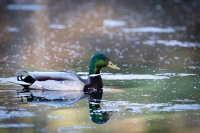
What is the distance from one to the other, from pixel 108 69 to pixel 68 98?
11.4ft

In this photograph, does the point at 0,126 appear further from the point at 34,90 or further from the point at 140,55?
the point at 140,55

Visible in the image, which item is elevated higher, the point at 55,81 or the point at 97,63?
the point at 97,63

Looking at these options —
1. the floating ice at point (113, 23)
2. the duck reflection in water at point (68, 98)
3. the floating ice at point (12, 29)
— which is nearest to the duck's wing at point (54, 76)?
the duck reflection in water at point (68, 98)

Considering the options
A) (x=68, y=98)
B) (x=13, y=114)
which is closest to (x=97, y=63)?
(x=68, y=98)

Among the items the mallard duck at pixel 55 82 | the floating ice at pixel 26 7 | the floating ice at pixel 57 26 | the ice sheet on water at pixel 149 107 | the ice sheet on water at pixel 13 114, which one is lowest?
the ice sheet on water at pixel 149 107

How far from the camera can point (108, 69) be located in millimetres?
13328

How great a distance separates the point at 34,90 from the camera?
1060cm

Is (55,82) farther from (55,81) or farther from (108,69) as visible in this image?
(108,69)

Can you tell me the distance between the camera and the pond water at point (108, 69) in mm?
8281

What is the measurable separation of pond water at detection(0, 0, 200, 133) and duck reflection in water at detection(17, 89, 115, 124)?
0.05 ft

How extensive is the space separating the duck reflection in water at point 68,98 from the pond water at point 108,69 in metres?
0.01

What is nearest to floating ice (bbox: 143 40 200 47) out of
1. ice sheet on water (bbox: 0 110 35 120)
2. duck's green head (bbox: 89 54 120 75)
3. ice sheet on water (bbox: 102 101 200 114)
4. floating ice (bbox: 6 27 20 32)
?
floating ice (bbox: 6 27 20 32)

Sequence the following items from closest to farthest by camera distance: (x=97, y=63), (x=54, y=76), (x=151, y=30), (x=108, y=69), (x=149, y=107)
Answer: (x=149, y=107)
(x=54, y=76)
(x=97, y=63)
(x=108, y=69)
(x=151, y=30)

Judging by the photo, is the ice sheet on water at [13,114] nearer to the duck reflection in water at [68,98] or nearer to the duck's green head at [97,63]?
the duck reflection in water at [68,98]
